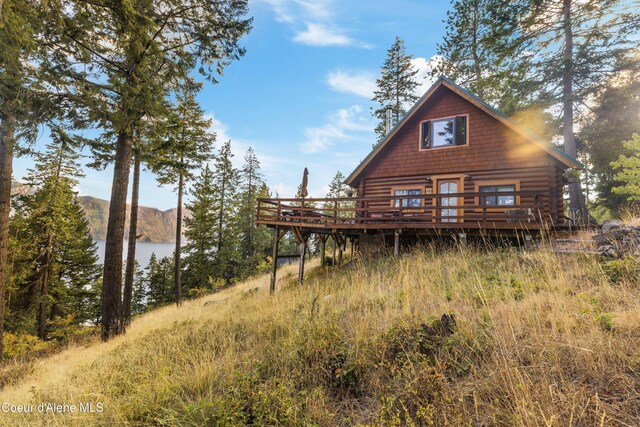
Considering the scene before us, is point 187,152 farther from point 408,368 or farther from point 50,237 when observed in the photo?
point 408,368

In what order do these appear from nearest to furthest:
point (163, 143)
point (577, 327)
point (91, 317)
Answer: point (577, 327) < point (163, 143) < point (91, 317)

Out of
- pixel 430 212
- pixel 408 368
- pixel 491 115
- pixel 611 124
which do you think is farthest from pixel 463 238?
pixel 611 124

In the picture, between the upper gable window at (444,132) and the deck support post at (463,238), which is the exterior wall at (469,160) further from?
the deck support post at (463,238)

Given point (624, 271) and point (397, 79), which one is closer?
point (624, 271)

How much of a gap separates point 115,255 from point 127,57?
6468mm

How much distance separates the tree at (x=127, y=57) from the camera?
839 centimetres

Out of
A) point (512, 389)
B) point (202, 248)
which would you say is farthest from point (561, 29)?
point (202, 248)

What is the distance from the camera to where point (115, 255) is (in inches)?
372

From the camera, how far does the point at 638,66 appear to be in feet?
53.9

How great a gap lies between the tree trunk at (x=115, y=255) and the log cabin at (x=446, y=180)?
206 inches

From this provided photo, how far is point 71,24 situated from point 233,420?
11.0m

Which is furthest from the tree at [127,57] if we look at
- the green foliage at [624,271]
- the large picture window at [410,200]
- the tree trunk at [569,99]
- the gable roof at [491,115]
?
the tree trunk at [569,99]

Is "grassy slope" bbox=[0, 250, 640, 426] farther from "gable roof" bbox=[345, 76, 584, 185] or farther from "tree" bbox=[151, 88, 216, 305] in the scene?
"tree" bbox=[151, 88, 216, 305]

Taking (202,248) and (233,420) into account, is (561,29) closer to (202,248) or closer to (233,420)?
(233,420)
